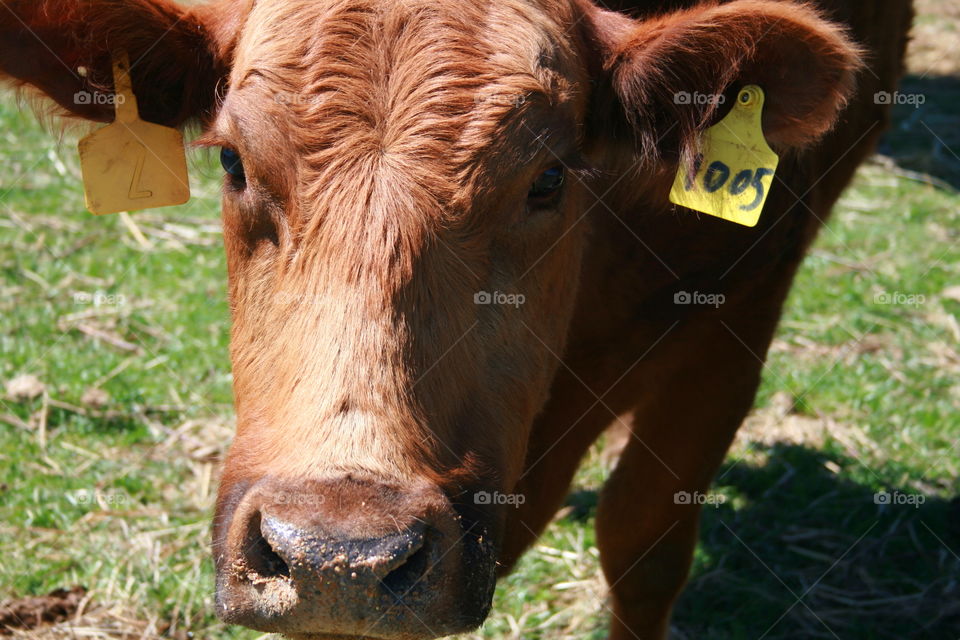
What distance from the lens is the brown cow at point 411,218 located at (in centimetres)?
223

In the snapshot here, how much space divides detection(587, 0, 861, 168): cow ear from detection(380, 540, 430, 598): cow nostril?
1.63 meters

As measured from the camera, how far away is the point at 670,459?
4.39m

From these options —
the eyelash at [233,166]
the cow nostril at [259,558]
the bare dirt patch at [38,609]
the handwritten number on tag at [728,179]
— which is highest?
the handwritten number on tag at [728,179]

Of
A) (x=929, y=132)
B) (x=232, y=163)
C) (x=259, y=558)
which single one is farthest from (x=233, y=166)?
(x=929, y=132)

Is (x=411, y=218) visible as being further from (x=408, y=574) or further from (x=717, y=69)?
(x=717, y=69)

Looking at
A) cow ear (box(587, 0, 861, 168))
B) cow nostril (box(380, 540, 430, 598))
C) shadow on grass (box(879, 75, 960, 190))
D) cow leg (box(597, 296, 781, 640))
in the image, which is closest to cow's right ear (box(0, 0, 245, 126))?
cow ear (box(587, 0, 861, 168))

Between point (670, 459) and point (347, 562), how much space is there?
8.49 feet

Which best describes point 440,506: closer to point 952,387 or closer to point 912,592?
point 912,592

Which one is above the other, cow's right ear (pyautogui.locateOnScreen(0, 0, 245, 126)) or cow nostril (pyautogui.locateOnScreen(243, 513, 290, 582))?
cow's right ear (pyautogui.locateOnScreen(0, 0, 245, 126))

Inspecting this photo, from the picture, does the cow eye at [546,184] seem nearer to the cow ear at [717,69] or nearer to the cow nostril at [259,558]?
the cow ear at [717,69]

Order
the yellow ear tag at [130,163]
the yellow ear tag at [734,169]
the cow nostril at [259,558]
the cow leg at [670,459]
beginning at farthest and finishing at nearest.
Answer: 1. the cow leg at [670,459]
2. the yellow ear tag at [130,163]
3. the yellow ear tag at [734,169]
4. the cow nostril at [259,558]

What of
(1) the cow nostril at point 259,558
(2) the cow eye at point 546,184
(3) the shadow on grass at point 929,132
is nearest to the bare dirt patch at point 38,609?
(1) the cow nostril at point 259,558

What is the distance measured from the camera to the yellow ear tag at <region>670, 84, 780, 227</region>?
3119 mm

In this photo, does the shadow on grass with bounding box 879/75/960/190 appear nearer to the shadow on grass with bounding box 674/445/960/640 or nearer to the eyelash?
the shadow on grass with bounding box 674/445/960/640
